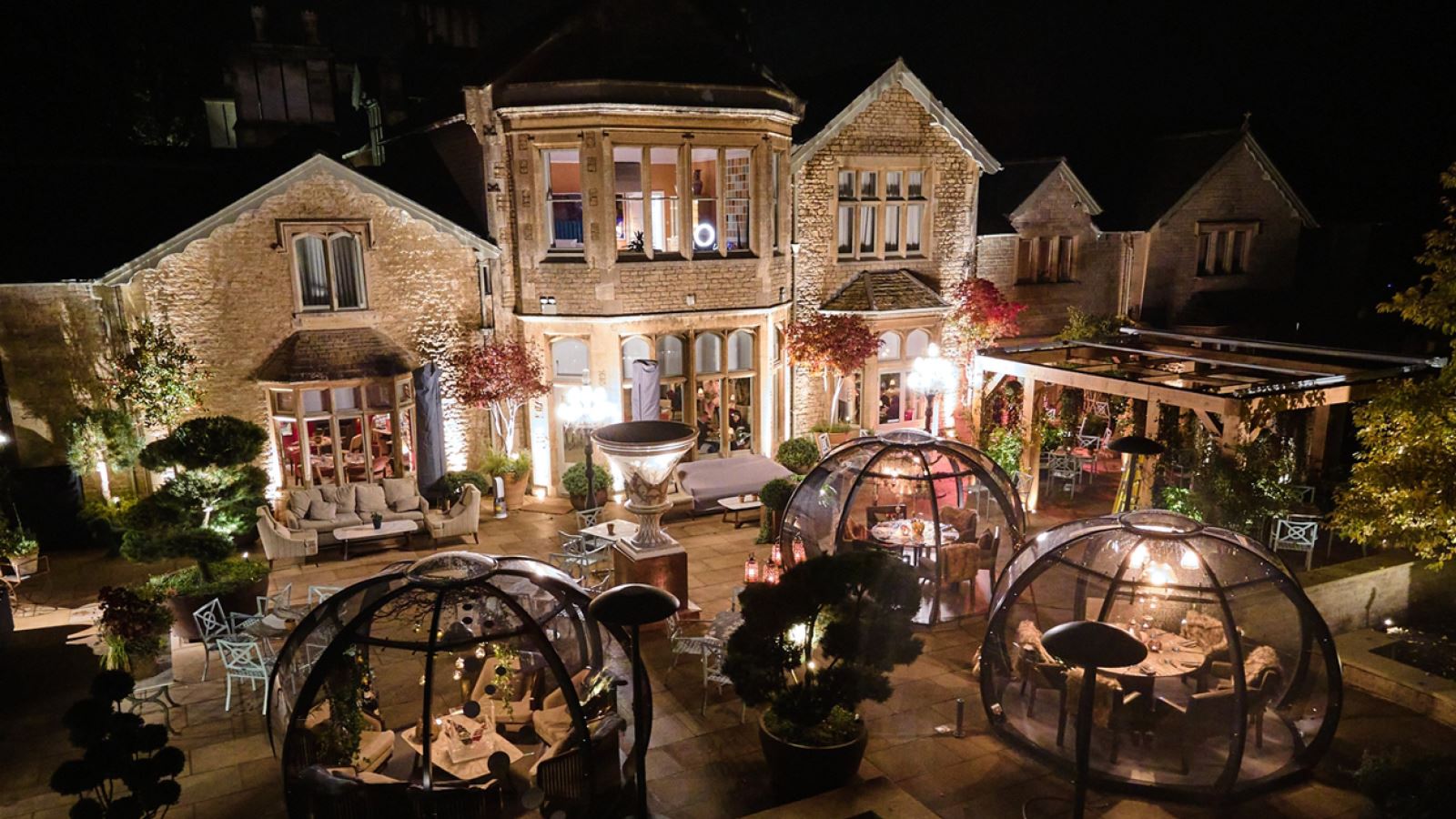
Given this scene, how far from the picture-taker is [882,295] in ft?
63.2

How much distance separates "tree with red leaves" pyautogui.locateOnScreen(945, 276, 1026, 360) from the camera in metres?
20.2

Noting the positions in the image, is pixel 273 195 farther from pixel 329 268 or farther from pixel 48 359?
pixel 48 359

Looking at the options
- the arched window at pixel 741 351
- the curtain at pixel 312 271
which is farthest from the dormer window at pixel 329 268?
the arched window at pixel 741 351

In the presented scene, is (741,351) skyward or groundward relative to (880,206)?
groundward

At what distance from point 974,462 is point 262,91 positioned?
20.3 m

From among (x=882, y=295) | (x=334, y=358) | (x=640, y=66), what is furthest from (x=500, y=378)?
(x=882, y=295)

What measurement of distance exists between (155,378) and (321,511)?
131 inches

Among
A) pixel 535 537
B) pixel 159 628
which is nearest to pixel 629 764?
pixel 159 628

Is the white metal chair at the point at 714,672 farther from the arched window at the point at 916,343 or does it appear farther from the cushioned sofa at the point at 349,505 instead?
the arched window at the point at 916,343

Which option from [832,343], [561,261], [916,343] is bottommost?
[916,343]

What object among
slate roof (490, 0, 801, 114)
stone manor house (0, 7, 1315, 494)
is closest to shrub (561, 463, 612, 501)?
stone manor house (0, 7, 1315, 494)

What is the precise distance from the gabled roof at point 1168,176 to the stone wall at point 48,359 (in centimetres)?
2169

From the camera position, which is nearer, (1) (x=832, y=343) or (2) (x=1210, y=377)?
(2) (x=1210, y=377)

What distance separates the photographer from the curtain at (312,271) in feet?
51.3
